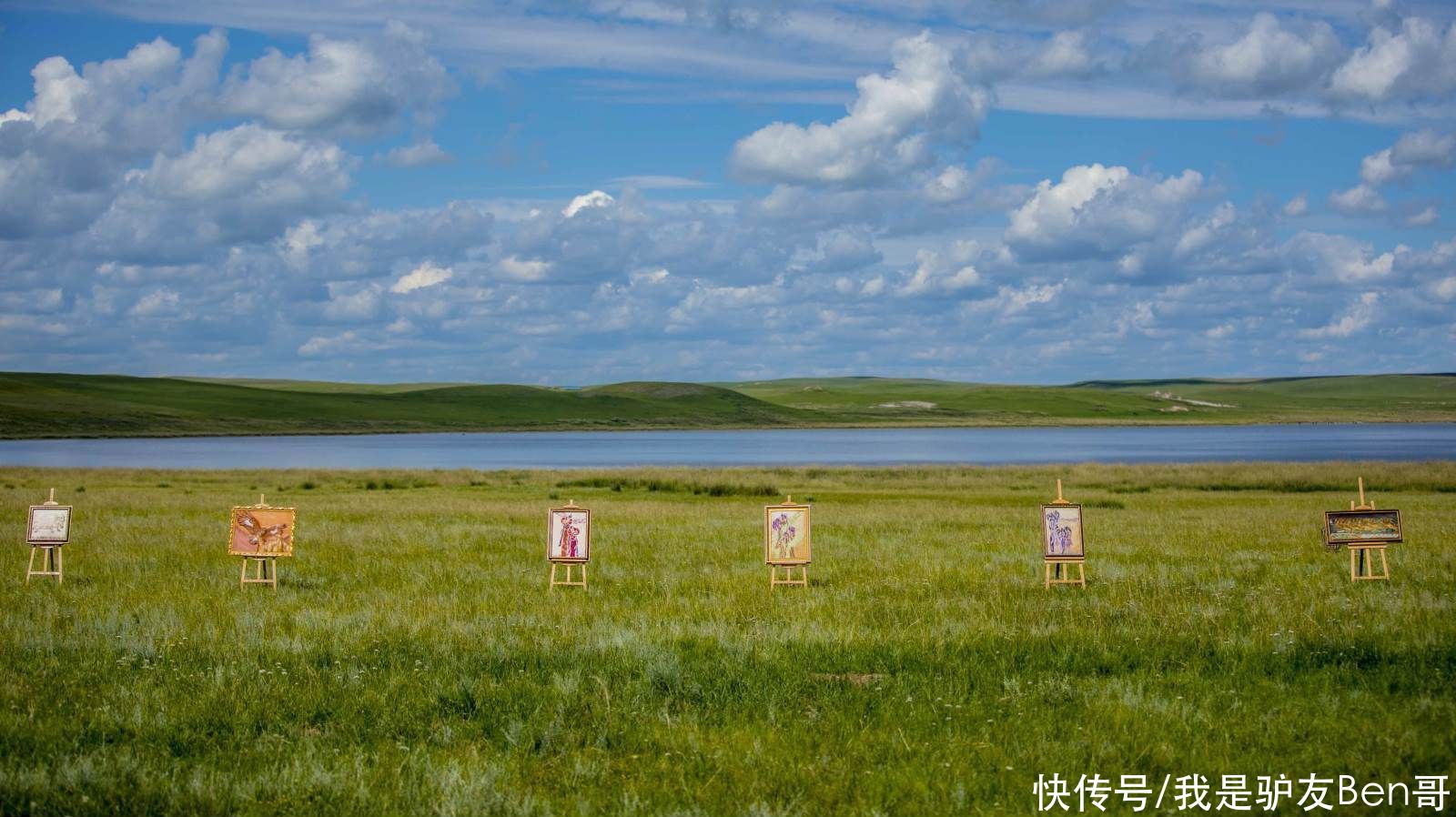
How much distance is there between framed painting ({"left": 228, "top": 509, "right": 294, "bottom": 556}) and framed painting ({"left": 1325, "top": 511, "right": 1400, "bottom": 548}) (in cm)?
2048

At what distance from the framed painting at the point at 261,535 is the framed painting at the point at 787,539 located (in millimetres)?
9469

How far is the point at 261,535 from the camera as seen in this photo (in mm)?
23375

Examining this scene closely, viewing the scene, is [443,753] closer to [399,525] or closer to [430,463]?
[399,525]

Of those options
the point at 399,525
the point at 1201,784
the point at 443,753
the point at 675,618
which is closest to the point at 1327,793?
the point at 1201,784

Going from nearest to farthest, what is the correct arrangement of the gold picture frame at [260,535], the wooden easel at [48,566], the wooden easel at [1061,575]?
the wooden easel at [1061,575]
the wooden easel at [48,566]
the gold picture frame at [260,535]

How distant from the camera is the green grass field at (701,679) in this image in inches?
404

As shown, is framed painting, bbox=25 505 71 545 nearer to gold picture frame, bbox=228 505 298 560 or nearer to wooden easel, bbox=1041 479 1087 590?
gold picture frame, bbox=228 505 298 560

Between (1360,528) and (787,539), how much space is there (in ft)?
37.0

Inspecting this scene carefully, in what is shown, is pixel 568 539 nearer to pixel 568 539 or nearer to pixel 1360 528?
pixel 568 539

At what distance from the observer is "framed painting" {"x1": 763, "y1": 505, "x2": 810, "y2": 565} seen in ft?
73.3

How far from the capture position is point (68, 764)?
10500 millimetres

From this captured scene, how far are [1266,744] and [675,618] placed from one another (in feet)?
31.0

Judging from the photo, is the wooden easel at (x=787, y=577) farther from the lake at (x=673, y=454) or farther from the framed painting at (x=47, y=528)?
the lake at (x=673, y=454)

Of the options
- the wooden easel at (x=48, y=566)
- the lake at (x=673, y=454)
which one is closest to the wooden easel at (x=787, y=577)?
the wooden easel at (x=48, y=566)
